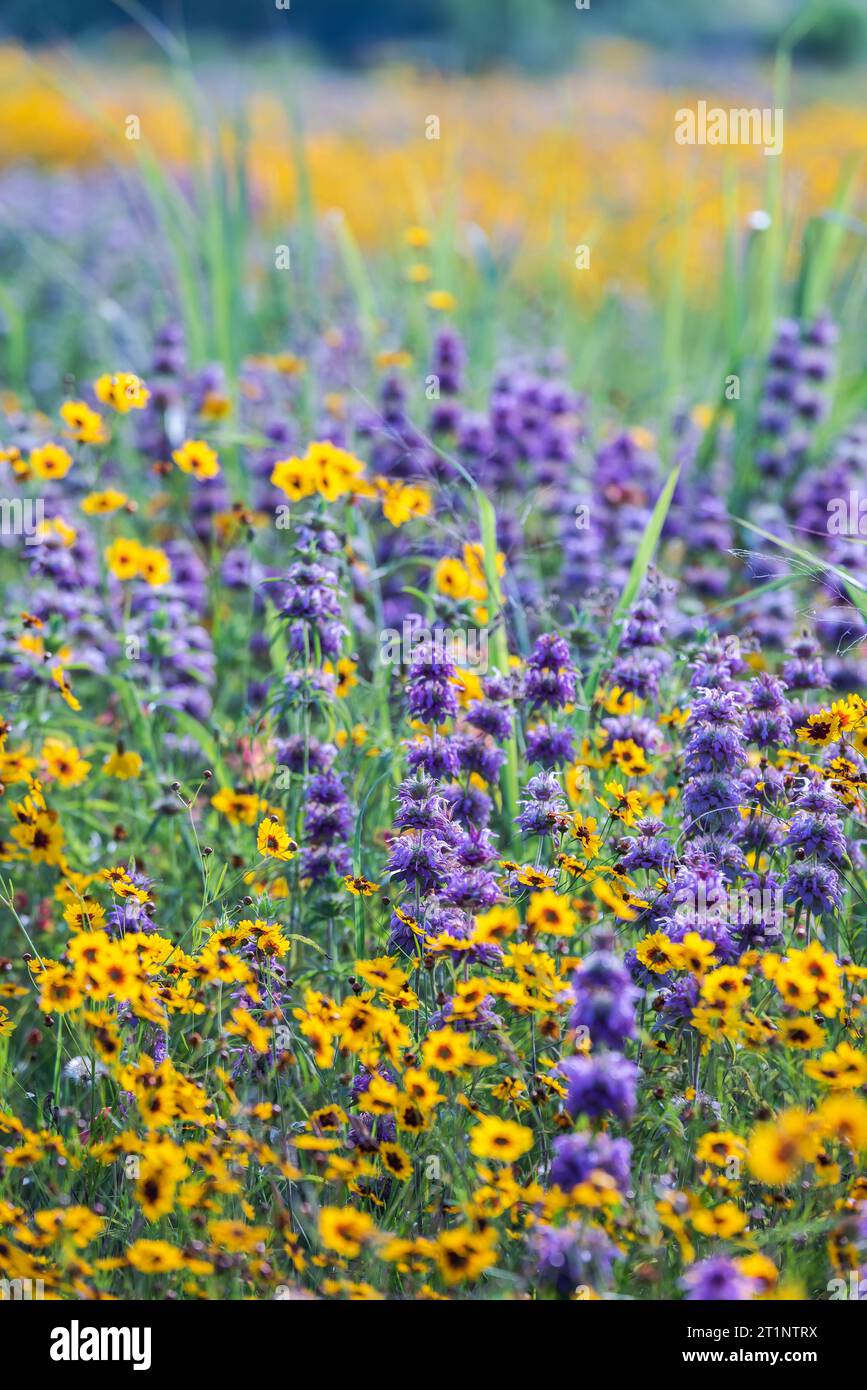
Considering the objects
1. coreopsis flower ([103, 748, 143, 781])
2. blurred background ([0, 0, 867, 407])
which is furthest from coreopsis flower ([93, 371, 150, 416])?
Result: blurred background ([0, 0, 867, 407])

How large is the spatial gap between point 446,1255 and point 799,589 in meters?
3.04

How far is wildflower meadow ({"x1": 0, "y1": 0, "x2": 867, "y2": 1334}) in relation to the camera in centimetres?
233

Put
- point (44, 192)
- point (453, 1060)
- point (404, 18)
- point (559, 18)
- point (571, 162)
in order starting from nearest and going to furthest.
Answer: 1. point (453, 1060)
2. point (44, 192)
3. point (571, 162)
4. point (559, 18)
5. point (404, 18)

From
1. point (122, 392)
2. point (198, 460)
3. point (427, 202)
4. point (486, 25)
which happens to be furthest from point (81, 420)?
point (486, 25)

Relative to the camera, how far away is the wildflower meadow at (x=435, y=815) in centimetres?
233

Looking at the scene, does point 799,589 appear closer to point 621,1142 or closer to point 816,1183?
point 816,1183

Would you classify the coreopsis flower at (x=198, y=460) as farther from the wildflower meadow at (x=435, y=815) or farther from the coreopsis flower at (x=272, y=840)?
the coreopsis flower at (x=272, y=840)

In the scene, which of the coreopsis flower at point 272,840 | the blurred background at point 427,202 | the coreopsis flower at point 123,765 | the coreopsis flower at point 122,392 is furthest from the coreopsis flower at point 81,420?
the blurred background at point 427,202

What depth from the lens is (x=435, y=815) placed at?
2.69 metres

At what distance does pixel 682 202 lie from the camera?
5.09 metres

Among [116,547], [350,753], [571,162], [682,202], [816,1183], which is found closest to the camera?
[816,1183]

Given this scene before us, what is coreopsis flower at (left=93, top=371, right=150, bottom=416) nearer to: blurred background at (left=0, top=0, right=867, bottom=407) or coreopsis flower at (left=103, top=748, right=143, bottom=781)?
coreopsis flower at (left=103, top=748, right=143, bottom=781)

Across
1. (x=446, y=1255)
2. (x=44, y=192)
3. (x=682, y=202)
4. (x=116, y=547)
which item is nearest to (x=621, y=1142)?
(x=446, y=1255)

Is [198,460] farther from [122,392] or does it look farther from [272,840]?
[272,840]
